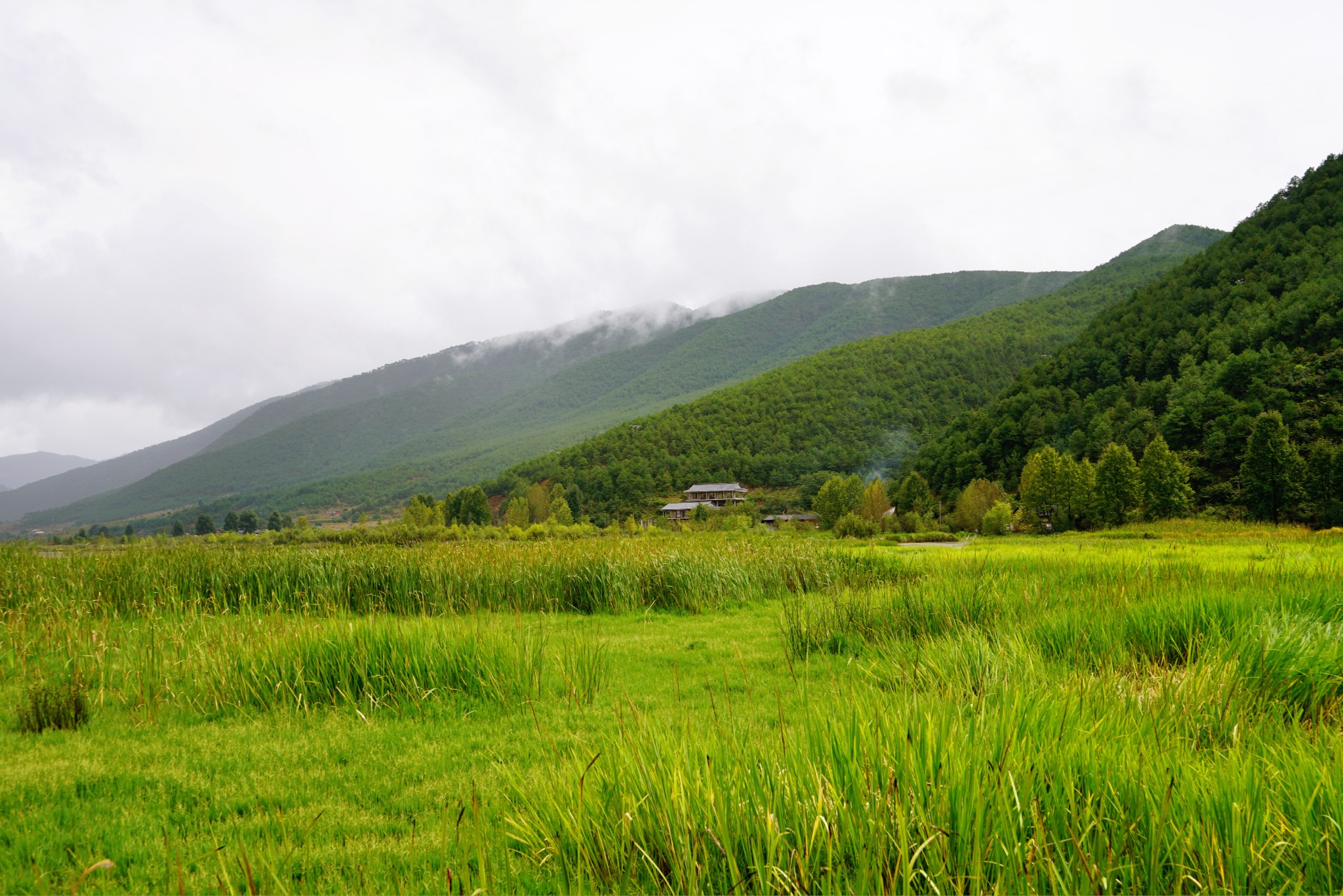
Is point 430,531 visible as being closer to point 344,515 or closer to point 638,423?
point 638,423

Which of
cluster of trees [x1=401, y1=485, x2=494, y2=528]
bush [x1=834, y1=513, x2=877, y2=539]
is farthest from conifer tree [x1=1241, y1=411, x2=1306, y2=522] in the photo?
cluster of trees [x1=401, y1=485, x2=494, y2=528]

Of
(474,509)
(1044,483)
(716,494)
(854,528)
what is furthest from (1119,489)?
(474,509)

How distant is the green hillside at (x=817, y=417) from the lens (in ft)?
341

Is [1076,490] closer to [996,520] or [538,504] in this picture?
[996,520]

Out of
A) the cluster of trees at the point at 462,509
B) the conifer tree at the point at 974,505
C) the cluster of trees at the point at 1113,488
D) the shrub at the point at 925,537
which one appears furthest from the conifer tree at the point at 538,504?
the cluster of trees at the point at 1113,488

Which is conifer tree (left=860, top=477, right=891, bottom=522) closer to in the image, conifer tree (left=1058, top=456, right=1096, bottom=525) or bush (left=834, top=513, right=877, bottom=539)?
bush (left=834, top=513, right=877, bottom=539)

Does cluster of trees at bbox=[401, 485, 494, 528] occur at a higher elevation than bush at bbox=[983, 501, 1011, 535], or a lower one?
higher

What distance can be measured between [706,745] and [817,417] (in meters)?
110

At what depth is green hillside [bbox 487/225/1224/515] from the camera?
10388cm

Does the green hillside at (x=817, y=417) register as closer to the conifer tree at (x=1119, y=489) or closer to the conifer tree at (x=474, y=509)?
the conifer tree at (x=474, y=509)

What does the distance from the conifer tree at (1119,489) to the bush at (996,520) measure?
6.73 m

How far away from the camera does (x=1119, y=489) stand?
48844 mm

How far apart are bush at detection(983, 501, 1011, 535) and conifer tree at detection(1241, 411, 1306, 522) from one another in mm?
16270

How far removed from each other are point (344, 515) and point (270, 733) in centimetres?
15196
